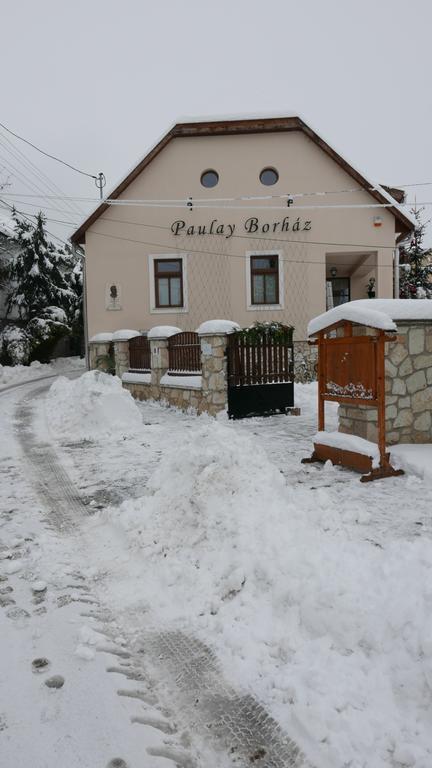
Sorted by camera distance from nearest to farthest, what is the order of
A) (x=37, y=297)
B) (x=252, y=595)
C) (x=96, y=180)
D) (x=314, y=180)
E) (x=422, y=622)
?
1. (x=422, y=622)
2. (x=252, y=595)
3. (x=314, y=180)
4. (x=37, y=297)
5. (x=96, y=180)

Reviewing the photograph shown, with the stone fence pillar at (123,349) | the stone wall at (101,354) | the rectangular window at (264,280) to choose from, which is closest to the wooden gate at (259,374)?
the stone fence pillar at (123,349)

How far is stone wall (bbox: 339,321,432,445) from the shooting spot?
246 inches

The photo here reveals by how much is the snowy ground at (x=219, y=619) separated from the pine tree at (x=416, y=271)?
55.2 feet

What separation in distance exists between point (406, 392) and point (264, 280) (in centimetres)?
1144

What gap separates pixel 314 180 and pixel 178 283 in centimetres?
560

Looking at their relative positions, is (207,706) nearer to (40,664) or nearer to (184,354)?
(40,664)

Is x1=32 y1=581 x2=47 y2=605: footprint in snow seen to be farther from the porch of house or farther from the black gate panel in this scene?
the porch of house

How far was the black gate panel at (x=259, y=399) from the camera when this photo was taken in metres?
10.3

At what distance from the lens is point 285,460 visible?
6.86m

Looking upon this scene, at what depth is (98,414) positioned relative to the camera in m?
9.30

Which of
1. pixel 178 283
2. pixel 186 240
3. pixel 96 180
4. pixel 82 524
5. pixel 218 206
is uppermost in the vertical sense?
pixel 96 180

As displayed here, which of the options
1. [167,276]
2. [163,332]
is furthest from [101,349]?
[163,332]

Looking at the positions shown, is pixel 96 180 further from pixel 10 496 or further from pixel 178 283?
pixel 10 496

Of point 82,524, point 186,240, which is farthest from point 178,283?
point 82,524
